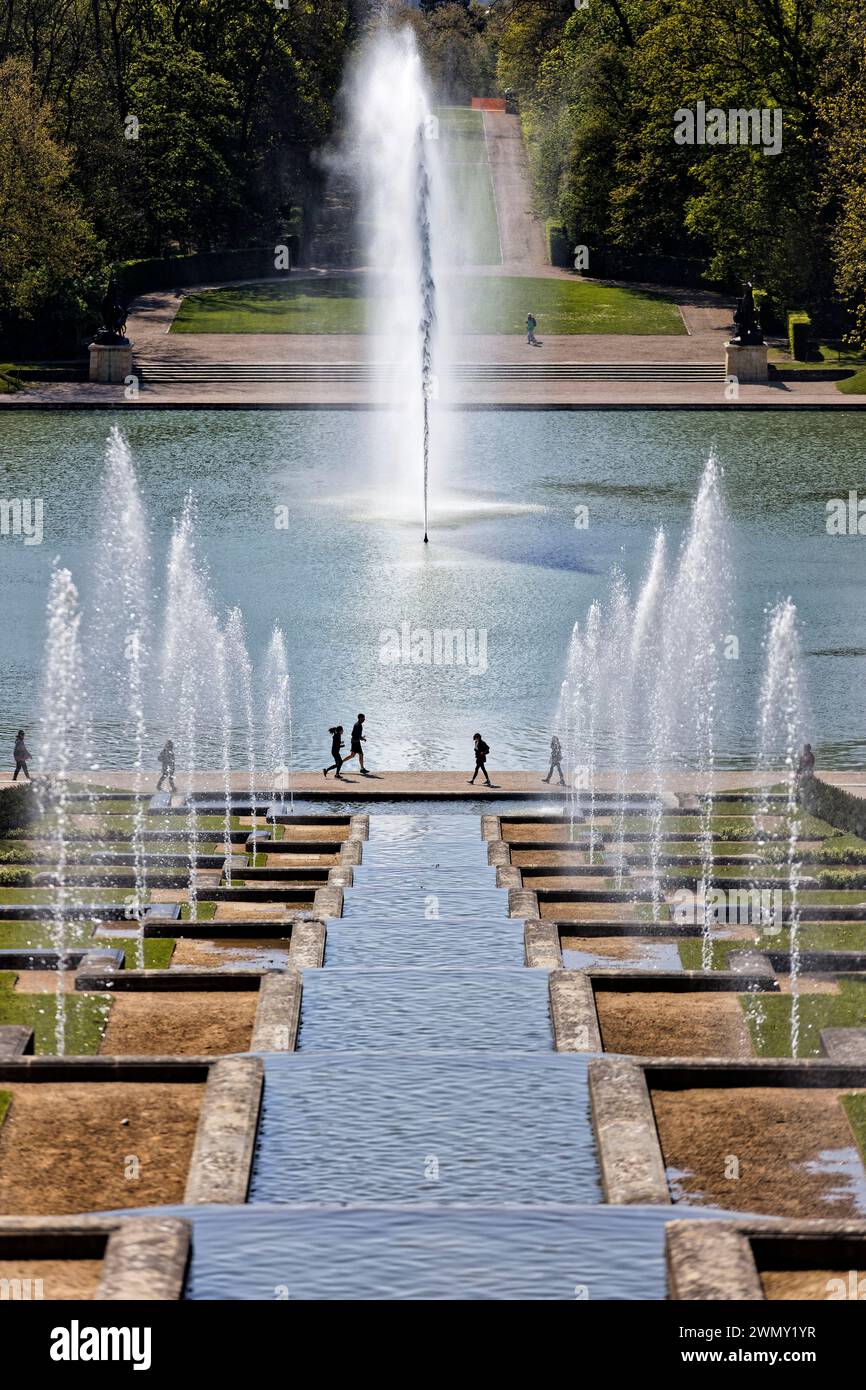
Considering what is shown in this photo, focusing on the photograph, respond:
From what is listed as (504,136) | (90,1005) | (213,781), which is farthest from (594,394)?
(504,136)

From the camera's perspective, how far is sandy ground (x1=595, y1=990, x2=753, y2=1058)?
1969cm

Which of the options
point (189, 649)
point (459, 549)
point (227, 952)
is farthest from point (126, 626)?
point (227, 952)

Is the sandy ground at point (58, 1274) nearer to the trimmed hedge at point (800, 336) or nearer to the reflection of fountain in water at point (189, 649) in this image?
the reflection of fountain in water at point (189, 649)

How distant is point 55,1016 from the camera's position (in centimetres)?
2034

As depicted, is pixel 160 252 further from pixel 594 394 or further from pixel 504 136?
pixel 504 136

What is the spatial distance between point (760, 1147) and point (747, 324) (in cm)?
5884

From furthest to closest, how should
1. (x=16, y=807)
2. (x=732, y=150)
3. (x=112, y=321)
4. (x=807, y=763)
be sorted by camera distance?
(x=732, y=150), (x=112, y=321), (x=807, y=763), (x=16, y=807)

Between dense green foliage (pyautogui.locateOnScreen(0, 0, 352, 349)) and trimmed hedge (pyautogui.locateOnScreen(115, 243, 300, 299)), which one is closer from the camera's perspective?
dense green foliage (pyautogui.locateOnScreen(0, 0, 352, 349))

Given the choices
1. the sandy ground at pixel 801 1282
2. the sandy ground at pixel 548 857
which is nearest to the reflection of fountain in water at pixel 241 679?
the sandy ground at pixel 548 857

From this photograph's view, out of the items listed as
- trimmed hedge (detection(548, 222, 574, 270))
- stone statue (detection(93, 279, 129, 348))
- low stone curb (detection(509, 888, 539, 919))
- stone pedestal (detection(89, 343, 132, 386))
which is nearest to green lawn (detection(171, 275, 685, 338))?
trimmed hedge (detection(548, 222, 574, 270))

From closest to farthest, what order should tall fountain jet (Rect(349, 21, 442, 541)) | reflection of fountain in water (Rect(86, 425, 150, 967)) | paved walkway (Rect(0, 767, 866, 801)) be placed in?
reflection of fountain in water (Rect(86, 425, 150, 967)) < paved walkway (Rect(0, 767, 866, 801)) < tall fountain jet (Rect(349, 21, 442, 541))

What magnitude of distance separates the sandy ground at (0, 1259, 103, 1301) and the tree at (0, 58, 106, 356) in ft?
203

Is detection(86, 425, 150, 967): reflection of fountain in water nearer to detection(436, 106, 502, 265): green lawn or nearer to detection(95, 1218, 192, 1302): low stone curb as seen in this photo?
detection(95, 1218, 192, 1302): low stone curb

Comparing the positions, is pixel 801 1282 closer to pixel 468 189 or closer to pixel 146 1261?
pixel 146 1261
